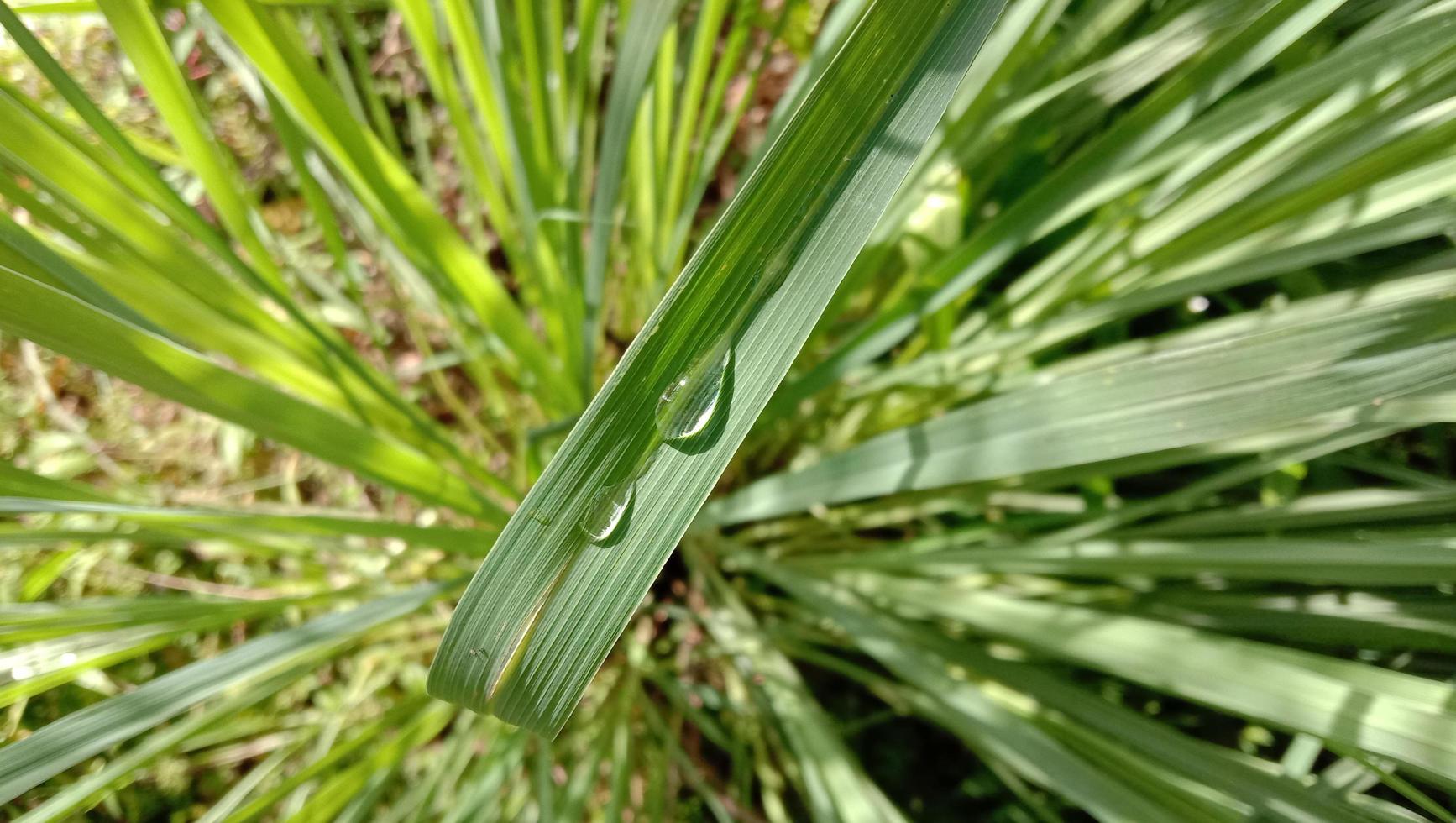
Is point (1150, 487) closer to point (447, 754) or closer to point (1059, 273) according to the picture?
point (1059, 273)

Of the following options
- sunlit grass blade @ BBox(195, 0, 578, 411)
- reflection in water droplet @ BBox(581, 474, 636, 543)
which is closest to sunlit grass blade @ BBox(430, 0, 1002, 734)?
reflection in water droplet @ BBox(581, 474, 636, 543)

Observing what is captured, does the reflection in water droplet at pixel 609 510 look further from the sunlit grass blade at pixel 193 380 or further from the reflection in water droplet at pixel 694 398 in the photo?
the sunlit grass blade at pixel 193 380

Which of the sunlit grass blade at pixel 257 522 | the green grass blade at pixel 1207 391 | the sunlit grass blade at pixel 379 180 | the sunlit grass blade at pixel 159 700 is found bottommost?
the sunlit grass blade at pixel 159 700

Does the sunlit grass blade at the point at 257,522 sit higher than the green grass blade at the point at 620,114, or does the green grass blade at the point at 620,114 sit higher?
the green grass blade at the point at 620,114

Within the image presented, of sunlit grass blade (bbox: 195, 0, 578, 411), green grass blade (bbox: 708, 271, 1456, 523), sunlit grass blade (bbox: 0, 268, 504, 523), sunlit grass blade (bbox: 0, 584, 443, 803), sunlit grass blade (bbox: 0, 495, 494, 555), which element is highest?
green grass blade (bbox: 708, 271, 1456, 523)

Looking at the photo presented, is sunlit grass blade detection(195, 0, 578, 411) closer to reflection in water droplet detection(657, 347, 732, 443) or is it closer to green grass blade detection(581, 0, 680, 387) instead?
green grass blade detection(581, 0, 680, 387)

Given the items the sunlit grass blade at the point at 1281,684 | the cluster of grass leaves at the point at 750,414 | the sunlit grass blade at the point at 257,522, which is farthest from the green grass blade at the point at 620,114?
the sunlit grass blade at the point at 1281,684

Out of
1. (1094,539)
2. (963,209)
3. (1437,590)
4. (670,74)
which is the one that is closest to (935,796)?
(1094,539)

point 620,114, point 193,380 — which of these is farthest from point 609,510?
point 620,114
